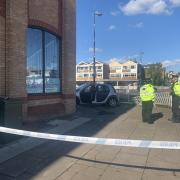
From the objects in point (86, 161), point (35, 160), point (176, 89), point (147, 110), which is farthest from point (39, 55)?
point (86, 161)

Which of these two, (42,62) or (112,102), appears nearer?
(42,62)

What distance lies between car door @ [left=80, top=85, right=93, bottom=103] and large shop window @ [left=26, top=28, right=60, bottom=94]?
615 cm

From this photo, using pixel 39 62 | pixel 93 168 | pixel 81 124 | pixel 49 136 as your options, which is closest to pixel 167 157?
pixel 93 168

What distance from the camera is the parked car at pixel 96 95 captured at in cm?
2138

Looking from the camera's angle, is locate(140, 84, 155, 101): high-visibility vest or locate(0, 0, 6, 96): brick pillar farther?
locate(140, 84, 155, 101): high-visibility vest

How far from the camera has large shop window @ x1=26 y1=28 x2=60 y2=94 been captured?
1334 centimetres

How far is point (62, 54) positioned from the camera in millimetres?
15500

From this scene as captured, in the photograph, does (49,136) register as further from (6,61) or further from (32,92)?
(32,92)

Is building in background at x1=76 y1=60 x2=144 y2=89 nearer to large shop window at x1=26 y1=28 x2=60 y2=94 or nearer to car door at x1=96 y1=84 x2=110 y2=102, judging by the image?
car door at x1=96 y1=84 x2=110 y2=102

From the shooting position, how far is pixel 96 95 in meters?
21.3

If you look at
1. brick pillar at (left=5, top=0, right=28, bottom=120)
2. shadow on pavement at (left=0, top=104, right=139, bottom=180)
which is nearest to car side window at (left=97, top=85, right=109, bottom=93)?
brick pillar at (left=5, top=0, right=28, bottom=120)

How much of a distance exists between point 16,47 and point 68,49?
13.6ft

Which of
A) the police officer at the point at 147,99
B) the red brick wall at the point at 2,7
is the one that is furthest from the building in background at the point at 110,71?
the red brick wall at the point at 2,7

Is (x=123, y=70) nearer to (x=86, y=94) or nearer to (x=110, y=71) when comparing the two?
(x=110, y=71)
